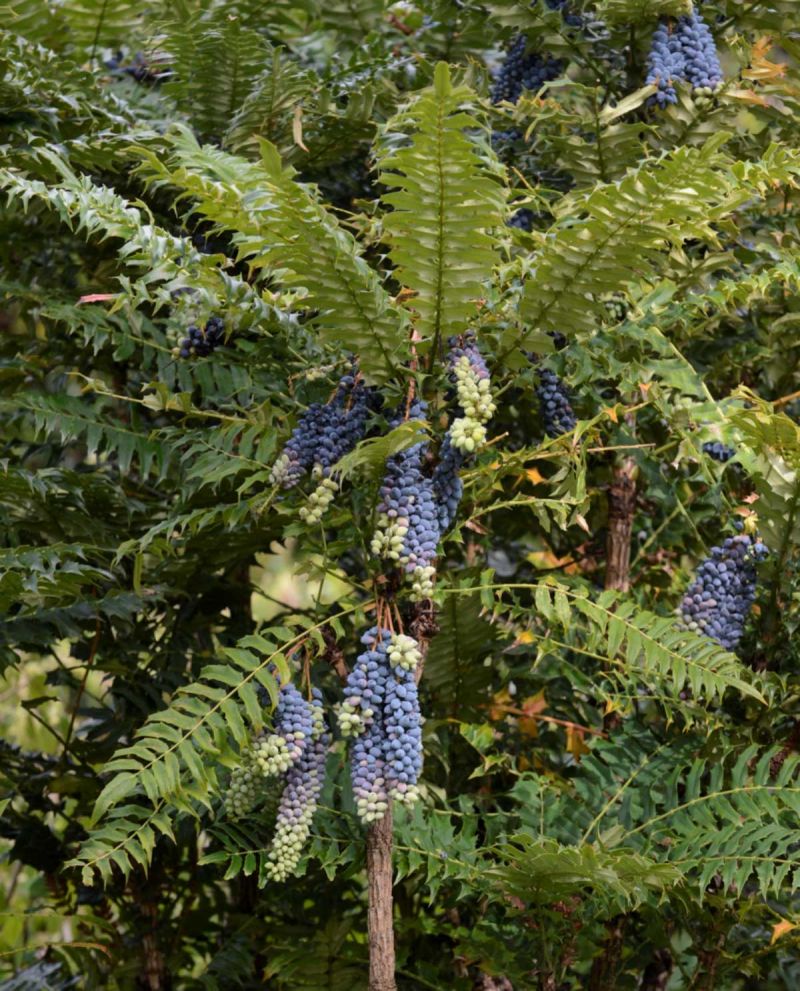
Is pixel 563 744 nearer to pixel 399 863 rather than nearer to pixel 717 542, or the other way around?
pixel 717 542

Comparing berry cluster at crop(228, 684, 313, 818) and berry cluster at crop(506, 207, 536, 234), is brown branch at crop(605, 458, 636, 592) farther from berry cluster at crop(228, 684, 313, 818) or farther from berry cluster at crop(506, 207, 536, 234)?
berry cluster at crop(228, 684, 313, 818)

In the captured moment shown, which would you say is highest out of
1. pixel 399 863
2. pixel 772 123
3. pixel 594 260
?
pixel 772 123

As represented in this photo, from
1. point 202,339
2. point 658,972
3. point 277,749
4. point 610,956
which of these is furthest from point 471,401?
point 658,972

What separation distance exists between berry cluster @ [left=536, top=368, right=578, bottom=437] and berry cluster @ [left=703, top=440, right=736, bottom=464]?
0.88 feet

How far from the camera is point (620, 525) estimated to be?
2.42 meters

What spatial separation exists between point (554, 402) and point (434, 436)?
34cm

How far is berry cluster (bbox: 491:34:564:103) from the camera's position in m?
2.41

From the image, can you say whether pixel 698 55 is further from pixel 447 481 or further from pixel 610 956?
pixel 610 956

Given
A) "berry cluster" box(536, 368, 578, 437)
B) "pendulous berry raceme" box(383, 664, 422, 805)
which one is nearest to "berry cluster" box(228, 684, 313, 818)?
"pendulous berry raceme" box(383, 664, 422, 805)

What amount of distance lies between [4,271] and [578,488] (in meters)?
1.50

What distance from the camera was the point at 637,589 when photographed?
2.46 metres

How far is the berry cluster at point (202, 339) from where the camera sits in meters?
2.06

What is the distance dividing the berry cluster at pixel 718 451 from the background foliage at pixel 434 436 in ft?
0.17

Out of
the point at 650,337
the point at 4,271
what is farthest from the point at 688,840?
the point at 4,271
